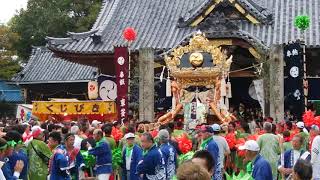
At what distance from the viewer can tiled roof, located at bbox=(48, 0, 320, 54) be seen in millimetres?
26906

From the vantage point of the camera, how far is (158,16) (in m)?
29.8

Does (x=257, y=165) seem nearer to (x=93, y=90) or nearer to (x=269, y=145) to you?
(x=269, y=145)

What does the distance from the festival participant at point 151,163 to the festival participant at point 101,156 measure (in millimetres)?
2623

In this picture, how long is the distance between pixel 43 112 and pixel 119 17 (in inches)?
318

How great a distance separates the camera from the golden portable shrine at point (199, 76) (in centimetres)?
2328

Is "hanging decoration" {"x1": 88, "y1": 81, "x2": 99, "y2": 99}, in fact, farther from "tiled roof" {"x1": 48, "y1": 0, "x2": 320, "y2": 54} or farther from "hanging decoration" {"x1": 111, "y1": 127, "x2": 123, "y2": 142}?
"hanging decoration" {"x1": 111, "y1": 127, "x2": 123, "y2": 142}

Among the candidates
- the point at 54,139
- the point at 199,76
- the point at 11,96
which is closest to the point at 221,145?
the point at 54,139

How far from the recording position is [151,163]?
10734 mm

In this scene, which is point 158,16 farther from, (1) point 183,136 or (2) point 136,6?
(1) point 183,136

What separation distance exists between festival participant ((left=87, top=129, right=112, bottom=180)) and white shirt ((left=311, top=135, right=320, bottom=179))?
3.99m

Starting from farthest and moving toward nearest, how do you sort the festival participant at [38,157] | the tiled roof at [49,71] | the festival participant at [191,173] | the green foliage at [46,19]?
1. the green foliage at [46,19]
2. the tiled roof at [49,71]
3. the festival participant at [38,157]
4. the festival participant at [191,173]

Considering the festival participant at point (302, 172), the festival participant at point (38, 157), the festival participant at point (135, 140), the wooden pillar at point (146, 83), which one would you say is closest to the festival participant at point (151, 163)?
the festival participant at point (38, 157)

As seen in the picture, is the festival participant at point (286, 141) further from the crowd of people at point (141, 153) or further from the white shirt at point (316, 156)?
the white shirt at point (316, 156)

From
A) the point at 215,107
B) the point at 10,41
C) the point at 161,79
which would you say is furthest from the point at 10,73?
the point at 215,107
